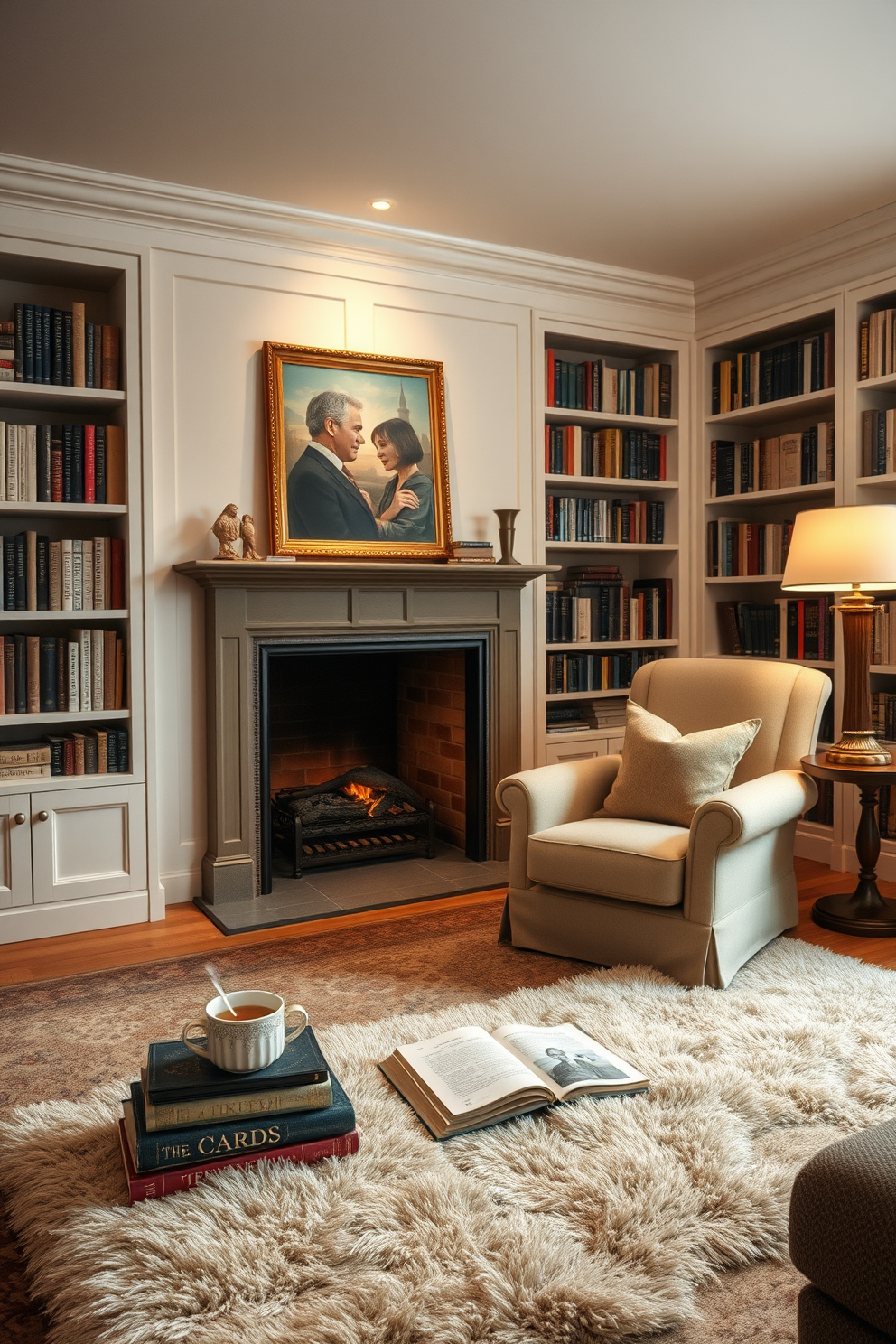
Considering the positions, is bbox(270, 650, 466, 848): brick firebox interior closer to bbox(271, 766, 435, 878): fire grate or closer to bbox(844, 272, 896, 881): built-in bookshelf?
bbox(271, 766, 435, 878): fire grate

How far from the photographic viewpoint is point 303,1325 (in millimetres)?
1527

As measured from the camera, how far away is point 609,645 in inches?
187

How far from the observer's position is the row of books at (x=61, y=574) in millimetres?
3510

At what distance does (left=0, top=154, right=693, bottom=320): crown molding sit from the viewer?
349 cm

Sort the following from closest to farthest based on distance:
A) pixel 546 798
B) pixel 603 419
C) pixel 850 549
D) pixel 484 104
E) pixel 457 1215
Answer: pixel 457 1215 → pixel 484 104 → pixel 546 798 → pixel 850 549 → pixel 603 419

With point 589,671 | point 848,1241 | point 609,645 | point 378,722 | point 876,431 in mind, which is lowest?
point 848,1241

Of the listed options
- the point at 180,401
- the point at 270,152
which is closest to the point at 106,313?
the point at 180,401

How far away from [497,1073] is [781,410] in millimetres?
3458

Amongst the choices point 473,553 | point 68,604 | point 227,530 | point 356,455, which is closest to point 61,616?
point 68,604

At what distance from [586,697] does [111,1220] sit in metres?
3.43

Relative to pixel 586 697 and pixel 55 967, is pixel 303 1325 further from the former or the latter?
A: pixel 586 697

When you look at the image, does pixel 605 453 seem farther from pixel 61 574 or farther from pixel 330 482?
pixel 61 574

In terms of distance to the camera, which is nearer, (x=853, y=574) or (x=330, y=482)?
(x=853, y=574)

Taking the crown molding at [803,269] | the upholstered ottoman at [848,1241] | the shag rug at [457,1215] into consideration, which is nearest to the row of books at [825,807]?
the shag rug at [457,1215]
